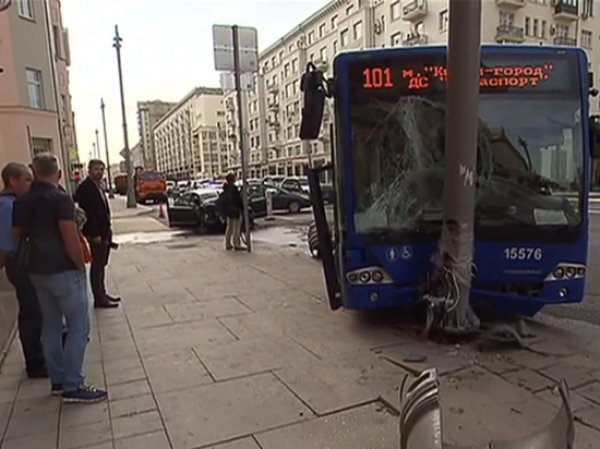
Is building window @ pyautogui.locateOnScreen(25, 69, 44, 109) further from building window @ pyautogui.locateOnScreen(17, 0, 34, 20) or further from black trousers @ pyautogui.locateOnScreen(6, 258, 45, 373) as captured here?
black trousers @ pyautogui.locateOnScreen(6, 258, 45, 373)

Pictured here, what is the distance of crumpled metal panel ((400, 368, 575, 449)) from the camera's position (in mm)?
2455

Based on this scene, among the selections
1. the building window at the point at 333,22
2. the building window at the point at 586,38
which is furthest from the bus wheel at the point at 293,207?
the building window at the point at 333,22

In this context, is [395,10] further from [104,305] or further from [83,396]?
[83,396]

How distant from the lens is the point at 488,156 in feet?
15.6

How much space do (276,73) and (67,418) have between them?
239 ft

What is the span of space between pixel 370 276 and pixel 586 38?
165ft

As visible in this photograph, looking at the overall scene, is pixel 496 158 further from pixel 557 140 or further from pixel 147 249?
pixel 147 249

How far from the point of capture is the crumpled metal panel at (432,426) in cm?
246

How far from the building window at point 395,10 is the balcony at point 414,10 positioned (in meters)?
2.77

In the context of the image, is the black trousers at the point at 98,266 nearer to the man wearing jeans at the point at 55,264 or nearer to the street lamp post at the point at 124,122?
the man wearing jeans at the point at 55,264

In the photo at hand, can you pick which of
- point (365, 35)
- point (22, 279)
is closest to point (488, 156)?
point (22, 279)

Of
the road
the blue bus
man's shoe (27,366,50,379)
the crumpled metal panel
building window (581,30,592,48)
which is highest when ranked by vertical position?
building window (581,30,592,48)

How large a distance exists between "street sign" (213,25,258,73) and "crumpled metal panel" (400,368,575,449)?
9.36 meters

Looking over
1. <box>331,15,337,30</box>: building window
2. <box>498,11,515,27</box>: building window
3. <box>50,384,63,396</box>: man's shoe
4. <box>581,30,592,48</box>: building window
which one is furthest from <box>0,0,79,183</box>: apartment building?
<box>581,30,592,48</box>: building window
